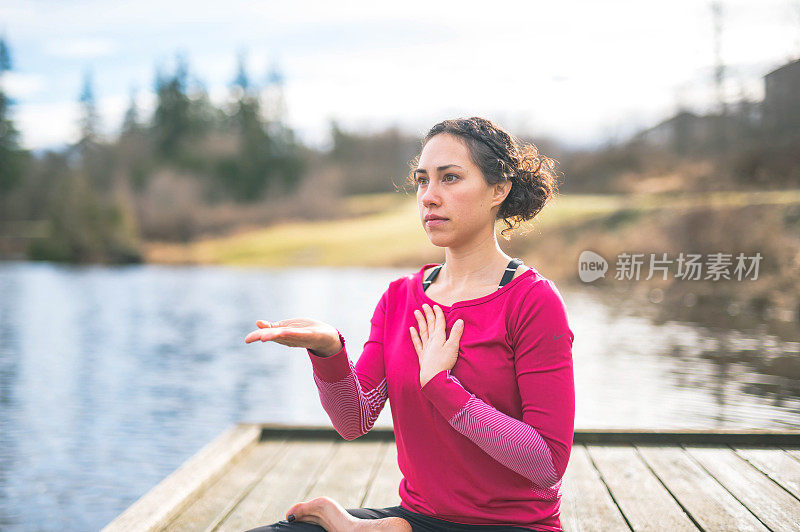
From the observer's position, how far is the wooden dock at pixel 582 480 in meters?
2.47

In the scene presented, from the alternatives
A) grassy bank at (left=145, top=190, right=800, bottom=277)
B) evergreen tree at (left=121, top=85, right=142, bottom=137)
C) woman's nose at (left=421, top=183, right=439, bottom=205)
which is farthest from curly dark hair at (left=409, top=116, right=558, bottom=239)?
evergreen tree at (left=121, top=85, right=142, bottom=137)

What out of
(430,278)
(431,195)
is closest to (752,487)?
(430,278)

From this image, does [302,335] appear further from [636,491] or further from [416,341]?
[636,491]

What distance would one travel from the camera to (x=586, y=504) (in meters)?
2.63

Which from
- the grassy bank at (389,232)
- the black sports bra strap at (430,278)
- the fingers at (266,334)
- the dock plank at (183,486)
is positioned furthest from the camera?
the grassy bank at (389,232)

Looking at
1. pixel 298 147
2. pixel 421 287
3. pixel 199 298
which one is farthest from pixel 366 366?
pixel 298 147

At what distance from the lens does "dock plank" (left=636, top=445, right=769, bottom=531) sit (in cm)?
241

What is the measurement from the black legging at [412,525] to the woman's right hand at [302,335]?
46cm

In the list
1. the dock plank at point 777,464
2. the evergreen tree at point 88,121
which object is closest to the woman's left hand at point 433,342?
the dock plank at point 777,464

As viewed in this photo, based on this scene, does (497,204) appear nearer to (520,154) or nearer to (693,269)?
(520,154)

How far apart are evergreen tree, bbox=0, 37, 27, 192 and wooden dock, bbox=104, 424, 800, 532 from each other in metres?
43.8

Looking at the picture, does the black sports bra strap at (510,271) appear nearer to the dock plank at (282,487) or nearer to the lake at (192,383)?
the dock plank at (282,487)

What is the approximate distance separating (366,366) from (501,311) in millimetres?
432

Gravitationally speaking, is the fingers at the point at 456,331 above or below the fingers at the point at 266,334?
below
